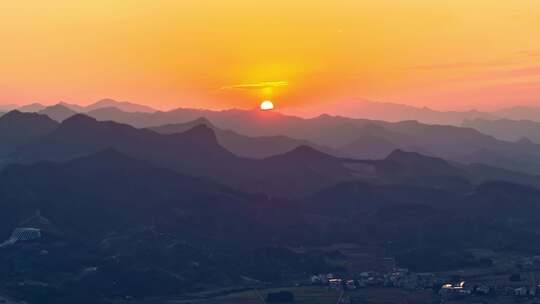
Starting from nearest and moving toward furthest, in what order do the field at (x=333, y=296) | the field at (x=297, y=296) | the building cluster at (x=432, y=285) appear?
the field at (x=297, y=296)
the field at (x=333, y=296)
the building cluster at (x=432, y=285)

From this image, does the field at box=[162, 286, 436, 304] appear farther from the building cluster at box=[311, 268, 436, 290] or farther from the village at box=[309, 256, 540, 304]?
the building cluster at box=[311, 268, 436, 290]

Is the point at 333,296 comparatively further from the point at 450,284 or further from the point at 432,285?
the point at 450,284

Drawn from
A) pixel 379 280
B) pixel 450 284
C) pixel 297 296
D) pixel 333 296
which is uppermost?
pixel 297 296

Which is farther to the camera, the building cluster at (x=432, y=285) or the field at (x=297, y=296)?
the building cluster at (x=432, y=285)

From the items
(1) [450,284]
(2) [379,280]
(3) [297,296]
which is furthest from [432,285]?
(3) [297,296]

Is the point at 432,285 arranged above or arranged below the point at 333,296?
below

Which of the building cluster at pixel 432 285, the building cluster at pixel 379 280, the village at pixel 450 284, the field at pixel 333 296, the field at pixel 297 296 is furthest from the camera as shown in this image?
the building cluster at pixel 379 280

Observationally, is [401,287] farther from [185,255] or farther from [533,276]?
[185,255]

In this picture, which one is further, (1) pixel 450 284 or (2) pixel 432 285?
(2) pixel 432 285

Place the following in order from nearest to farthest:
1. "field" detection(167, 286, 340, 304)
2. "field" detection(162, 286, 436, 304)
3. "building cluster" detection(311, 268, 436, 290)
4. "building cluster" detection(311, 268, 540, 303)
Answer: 1. "field" detection(167, 286, 340, 304)
2. "field" detection(162, 286, 436, 304)
3. "building cluster" detection(311, 268, 540, 303)
4. "building cluster" detection(311, 268, 436, 290)

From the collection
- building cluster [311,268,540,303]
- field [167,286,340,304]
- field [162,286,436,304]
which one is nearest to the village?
building cluster [311,268,540,303]

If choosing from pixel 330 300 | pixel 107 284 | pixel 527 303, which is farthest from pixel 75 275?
pixel 527 303

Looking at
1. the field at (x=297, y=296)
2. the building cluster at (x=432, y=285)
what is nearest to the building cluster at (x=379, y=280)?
the building cluster at (x=432, y=285)

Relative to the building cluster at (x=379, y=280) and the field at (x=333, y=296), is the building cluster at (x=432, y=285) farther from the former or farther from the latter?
the field at (x=333, y=296)
